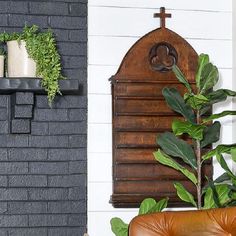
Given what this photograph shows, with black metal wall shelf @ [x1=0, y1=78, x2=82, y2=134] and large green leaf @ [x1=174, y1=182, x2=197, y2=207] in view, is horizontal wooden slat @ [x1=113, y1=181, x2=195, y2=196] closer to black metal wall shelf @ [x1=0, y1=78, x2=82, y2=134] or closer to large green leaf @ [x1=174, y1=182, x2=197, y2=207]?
large green leaf @ [x1=174, y1=182, x2=197, y2=207]

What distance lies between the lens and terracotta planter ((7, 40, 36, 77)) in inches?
127

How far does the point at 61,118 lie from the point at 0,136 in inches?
15.4

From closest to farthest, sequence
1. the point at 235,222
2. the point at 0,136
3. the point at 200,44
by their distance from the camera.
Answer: the point at 235,222 < the point at 0,136 < the point at 200,44

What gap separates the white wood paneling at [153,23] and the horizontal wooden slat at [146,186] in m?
0.95

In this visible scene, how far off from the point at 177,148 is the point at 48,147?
0.81 meters

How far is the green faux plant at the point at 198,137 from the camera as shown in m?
3.20

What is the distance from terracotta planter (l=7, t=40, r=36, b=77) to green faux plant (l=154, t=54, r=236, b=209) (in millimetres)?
789

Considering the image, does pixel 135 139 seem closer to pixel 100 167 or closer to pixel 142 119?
pixel 142 119

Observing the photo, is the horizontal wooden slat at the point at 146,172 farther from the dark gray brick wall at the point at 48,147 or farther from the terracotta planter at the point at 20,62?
the terracotta planter at the point at 20,62

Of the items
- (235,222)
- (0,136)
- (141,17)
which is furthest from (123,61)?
(235,222)

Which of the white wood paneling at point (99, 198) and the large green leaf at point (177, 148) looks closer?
the large green leaf at point (177, 148)

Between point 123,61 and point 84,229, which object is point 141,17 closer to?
point 123,61

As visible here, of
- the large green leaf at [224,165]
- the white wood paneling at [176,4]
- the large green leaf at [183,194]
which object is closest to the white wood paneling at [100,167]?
the large green leaf at [183,194]

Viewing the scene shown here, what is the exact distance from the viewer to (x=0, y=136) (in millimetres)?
3422
